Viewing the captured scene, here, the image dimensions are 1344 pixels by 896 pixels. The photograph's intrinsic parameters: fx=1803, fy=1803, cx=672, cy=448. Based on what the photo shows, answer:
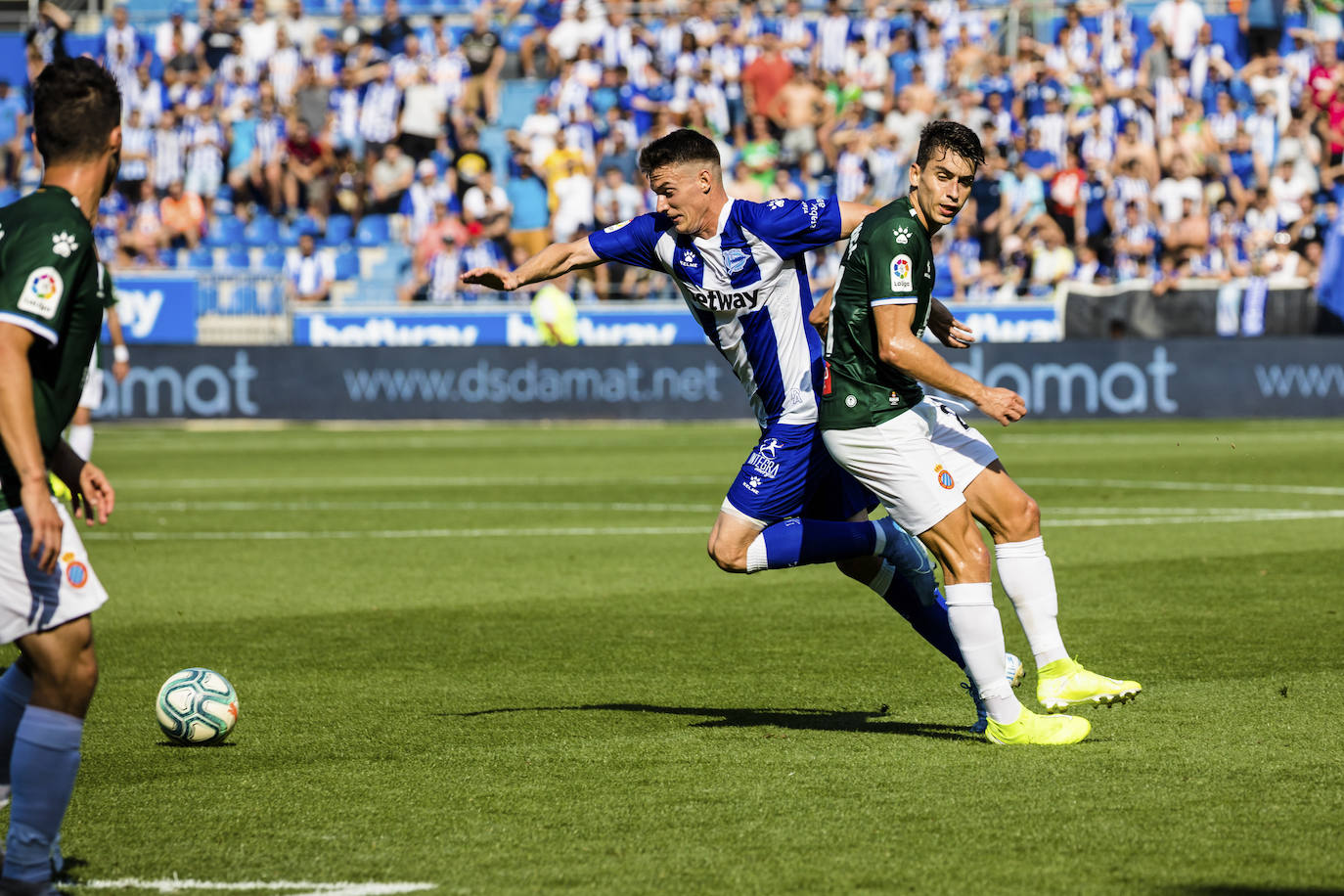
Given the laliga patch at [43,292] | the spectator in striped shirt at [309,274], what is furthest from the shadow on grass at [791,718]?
the spectator in striped shirt at [309,274]

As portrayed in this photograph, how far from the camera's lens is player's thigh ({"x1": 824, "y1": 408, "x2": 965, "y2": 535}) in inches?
247

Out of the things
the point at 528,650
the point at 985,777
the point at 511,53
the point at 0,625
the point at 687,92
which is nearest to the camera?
the point at 0,625

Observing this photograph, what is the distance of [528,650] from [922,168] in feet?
10.9

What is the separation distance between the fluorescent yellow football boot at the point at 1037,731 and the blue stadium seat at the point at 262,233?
81.5ft

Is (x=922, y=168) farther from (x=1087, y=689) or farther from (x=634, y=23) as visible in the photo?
(x=634, y=23)

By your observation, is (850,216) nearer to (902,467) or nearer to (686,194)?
(686,194)

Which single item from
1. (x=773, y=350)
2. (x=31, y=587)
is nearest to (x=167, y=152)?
(x=773, y=350)

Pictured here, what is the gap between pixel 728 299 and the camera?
705 cm

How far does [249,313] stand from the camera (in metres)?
26.5

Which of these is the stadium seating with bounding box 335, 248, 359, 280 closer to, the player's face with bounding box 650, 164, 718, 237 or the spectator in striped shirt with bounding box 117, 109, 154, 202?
the spectator in striped shirt with bounding box 117, 109, 154, 202

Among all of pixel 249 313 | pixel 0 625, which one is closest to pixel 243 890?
pixel 0 625

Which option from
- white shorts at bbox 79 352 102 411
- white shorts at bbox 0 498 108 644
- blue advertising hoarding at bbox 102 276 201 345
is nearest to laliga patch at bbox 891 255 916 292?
white shorts at bbox 0 498 108 644

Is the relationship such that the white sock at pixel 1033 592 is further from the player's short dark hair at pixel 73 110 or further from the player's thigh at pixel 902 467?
the player's short dark hair at pixel 73 110

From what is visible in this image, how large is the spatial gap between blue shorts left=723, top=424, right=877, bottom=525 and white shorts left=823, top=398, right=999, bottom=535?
0.46m
